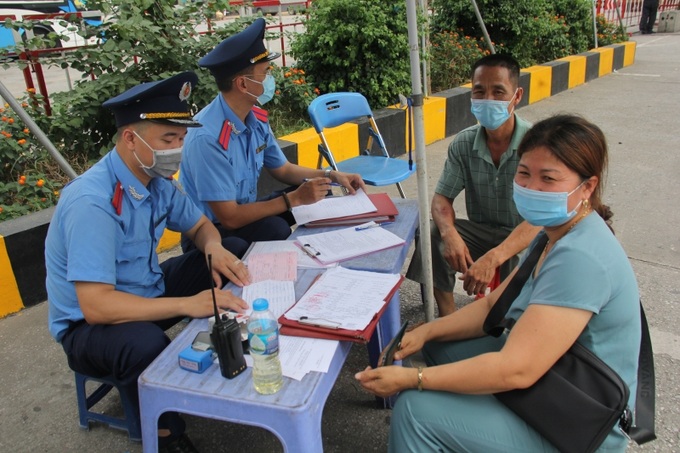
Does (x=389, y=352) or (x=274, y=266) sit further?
(x=274, y=266)

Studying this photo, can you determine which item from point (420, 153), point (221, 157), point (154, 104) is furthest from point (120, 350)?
point (420, 153)

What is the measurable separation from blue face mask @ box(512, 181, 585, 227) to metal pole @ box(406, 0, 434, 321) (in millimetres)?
691

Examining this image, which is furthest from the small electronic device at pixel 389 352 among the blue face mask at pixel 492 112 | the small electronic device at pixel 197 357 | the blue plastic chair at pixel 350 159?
the blue plastic chair at pixel 350 159

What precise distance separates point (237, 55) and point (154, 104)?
2.59 ft

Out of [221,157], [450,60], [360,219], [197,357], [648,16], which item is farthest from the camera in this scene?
[648,16]

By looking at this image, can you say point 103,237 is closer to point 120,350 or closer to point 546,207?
point 120,350

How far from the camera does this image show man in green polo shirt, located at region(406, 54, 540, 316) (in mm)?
2637

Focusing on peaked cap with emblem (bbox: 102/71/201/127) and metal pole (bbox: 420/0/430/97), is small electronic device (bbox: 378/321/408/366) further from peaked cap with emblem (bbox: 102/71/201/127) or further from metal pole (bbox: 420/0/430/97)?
metal pole (bbox: 420/0/430/97)

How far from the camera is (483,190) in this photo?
2801 mm

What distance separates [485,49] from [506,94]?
5955mm

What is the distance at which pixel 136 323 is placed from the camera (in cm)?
191

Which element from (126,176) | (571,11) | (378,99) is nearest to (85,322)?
(126,176)

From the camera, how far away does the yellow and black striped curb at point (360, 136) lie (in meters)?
3.14

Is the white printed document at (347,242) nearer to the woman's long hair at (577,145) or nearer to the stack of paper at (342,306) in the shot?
the stack of paper at (342,306)
